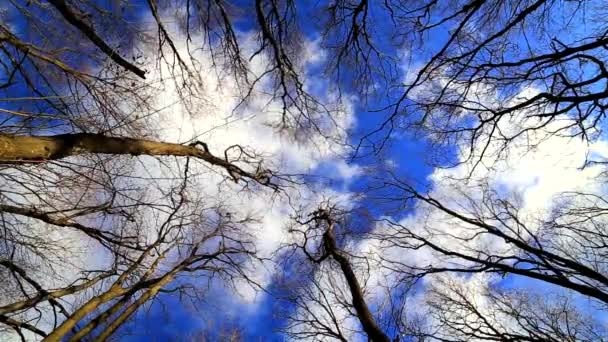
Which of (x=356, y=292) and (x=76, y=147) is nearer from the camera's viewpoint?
(x=76, y=147)

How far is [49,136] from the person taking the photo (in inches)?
140

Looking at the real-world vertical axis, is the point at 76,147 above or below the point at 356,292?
above

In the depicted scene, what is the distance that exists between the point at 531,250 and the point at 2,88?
6.23 meters

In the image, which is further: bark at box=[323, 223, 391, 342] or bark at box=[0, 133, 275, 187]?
bark at box=[323, 223, 391, 342]

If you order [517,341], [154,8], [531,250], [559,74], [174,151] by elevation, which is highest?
[154,8]

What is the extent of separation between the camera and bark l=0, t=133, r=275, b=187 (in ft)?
10.3

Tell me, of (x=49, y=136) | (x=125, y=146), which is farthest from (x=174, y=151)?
(x=49, y=136)

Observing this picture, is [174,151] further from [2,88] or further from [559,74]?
[559,74]

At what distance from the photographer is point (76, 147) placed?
12.2 feet

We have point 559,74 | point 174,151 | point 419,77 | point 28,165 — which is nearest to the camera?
point 28,165

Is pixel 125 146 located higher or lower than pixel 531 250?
higher

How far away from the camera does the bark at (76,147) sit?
10.3 feet

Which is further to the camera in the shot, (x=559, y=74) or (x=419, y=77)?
(x=419, y=77)

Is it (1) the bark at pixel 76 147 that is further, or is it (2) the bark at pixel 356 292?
(2) the bark at pixel 356 292
